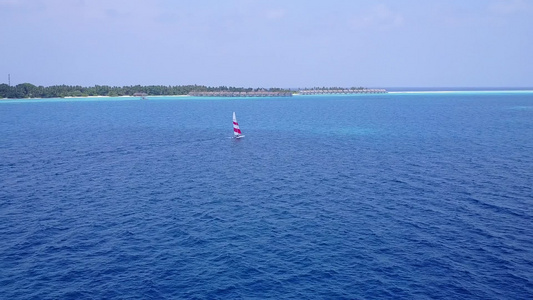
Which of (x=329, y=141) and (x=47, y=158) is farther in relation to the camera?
(x=329, y=141)

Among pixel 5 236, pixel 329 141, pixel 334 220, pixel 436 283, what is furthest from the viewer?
pixel 329 141

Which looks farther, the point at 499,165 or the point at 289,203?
the point at 499,165

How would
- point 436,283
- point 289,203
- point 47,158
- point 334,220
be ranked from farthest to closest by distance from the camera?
1. point 47,158
2. point 289,203
3. point 334,220
4. point 436,283

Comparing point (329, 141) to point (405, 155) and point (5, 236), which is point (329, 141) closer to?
point (405, 155)

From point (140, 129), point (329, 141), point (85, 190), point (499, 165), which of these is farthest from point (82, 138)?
point (499, 165)

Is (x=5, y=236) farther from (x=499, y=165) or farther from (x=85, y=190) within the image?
(x=499, y=165)

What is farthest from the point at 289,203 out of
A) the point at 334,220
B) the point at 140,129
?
the point at 140,129
